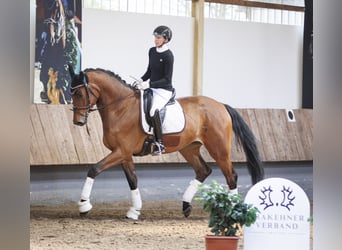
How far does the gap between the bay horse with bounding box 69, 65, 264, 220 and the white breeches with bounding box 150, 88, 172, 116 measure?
159mm

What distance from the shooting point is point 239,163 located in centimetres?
877

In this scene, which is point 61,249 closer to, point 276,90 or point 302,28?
point 276,90

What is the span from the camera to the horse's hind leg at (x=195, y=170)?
6980 millimetres

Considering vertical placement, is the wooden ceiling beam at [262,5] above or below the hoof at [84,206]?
above

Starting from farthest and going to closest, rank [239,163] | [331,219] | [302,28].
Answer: [302,28] < [239,163] < [331,219]

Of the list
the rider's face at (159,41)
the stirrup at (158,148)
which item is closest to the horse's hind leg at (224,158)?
the stirrup at (158,148)

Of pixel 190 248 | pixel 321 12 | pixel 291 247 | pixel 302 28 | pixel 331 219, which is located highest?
pixel 302 28

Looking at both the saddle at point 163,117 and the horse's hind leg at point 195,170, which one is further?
the horse's hind leg at point 195,170

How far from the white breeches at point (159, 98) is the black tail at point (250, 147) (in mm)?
845

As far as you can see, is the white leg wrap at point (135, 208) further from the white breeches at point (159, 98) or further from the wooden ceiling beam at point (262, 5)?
the wooden ceiling beam at point (262, 5)

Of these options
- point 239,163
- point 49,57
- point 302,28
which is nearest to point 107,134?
point 49,57

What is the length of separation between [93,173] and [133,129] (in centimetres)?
62

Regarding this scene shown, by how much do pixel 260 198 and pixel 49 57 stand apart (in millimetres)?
4596

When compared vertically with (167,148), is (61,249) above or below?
below
